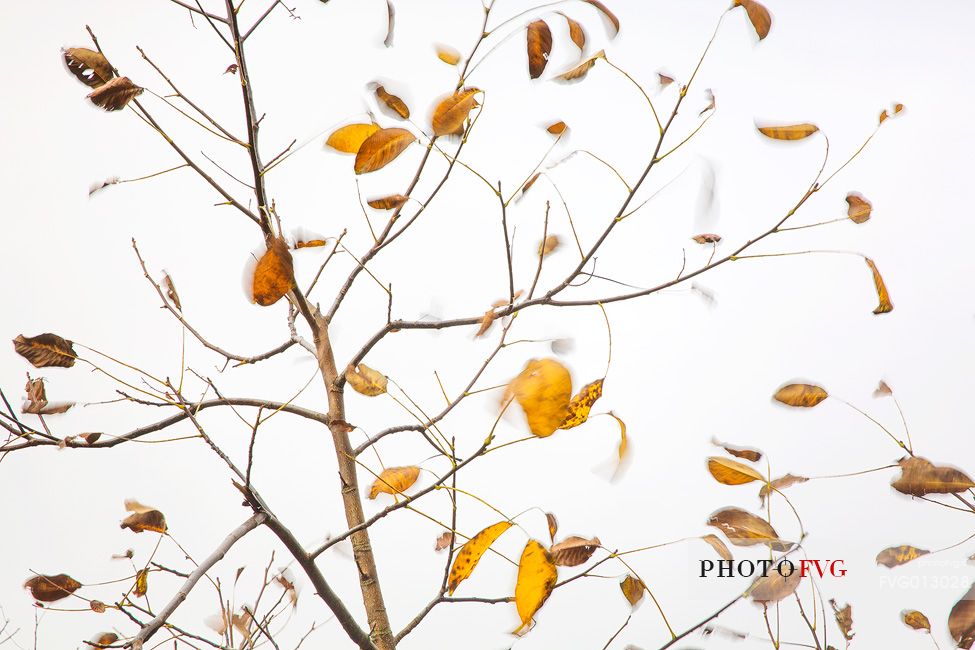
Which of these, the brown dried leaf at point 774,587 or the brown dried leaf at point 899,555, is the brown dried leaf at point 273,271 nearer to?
the brown dried leaf at point 774,587

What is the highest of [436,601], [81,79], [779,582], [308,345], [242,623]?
[81,79]

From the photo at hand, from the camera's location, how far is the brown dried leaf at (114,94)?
1.77 ft

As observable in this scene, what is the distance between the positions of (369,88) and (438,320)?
9.0 inches

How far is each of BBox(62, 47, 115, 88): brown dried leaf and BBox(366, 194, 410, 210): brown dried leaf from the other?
227 millimetres

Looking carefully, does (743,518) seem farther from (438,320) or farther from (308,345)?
(308,345)

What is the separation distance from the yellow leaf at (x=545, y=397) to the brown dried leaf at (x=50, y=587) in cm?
43

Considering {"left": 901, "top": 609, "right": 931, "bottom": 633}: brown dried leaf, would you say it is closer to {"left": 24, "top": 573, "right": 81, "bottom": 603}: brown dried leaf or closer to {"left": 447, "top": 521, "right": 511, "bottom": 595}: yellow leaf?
{"left": 447, "top": 521, "right": 511, "bottom": 595}: yellow leaf

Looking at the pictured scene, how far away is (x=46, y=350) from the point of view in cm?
64

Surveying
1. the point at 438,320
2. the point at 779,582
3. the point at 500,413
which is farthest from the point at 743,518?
the point at 438,320

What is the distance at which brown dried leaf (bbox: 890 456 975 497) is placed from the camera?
0.54 metres

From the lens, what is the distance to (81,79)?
0.60 m

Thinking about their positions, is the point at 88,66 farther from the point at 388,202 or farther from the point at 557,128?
the point at 557,128

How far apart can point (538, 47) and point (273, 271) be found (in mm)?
283

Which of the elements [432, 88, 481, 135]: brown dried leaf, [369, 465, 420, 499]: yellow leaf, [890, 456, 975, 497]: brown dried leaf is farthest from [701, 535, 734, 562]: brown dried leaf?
[432, 88, 481, 135]: brown dried leaf
